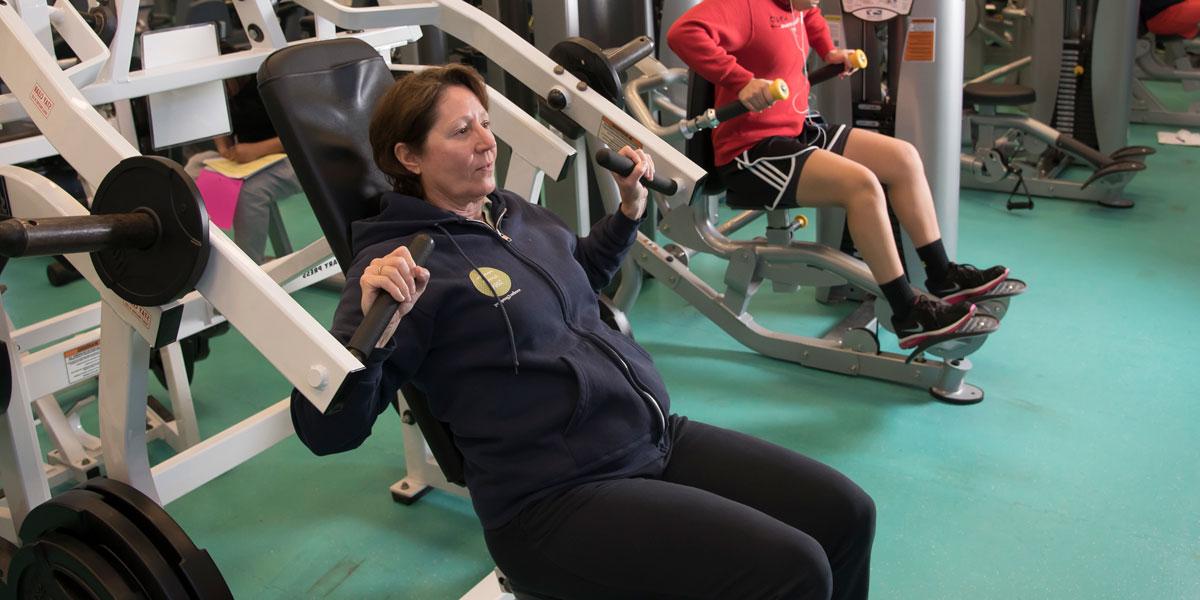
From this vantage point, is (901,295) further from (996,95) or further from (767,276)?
(996,95)

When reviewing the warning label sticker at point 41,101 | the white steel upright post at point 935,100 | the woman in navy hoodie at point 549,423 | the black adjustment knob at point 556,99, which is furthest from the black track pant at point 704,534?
the white steel upright post at point 935,100

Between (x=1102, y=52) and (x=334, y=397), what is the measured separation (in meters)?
4.46

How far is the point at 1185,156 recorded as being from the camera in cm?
520

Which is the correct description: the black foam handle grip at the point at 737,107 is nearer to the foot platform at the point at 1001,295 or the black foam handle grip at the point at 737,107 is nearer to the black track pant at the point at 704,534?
the foot platform at the point at 1001,295

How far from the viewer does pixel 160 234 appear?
4.56ft

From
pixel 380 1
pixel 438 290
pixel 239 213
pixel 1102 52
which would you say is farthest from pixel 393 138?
pixel 1102 52

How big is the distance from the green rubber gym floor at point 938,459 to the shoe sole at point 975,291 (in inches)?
12.0

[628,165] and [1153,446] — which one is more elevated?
[628,165]

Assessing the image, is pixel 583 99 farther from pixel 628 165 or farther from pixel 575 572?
pixel 575 572

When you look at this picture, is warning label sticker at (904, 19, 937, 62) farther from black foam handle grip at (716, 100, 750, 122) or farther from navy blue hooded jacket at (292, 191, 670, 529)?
navy blue hooded jacket at (292, 191, 670, 529)

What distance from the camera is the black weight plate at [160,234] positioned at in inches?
53.6

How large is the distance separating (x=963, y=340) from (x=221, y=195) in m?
2.28

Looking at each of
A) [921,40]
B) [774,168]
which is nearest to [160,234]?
[774,168]

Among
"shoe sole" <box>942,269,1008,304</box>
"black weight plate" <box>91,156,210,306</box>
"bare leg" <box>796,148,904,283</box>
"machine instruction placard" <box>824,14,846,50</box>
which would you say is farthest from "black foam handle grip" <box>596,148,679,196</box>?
"machine instruction placard" <box>824,14,846,50</box>
